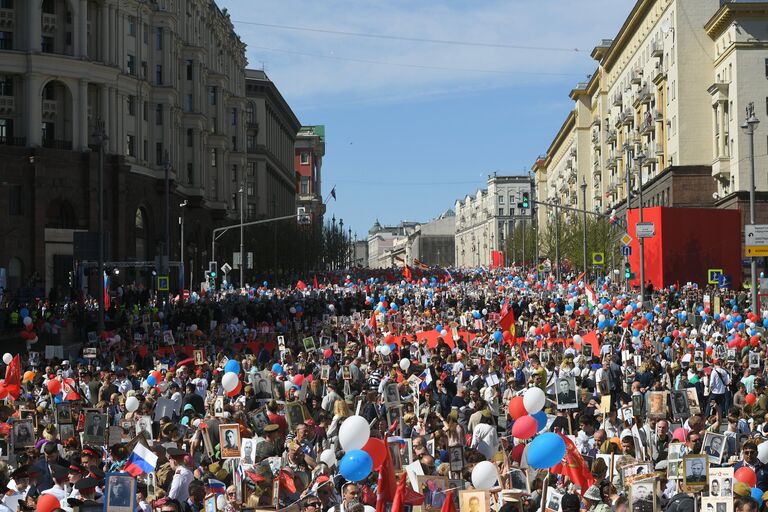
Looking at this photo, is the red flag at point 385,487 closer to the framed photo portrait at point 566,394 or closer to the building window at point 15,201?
the framed photo portrait at point 566,394

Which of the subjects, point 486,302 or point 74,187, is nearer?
point 486,302

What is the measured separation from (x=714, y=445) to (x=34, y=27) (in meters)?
49.2

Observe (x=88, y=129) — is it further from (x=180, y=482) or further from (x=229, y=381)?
(x=180, y=482)

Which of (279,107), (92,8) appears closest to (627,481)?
(92,8)

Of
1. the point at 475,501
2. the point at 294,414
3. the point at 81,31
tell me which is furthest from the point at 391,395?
the point at 81,31

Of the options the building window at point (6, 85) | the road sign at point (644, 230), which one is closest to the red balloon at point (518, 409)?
the road sign at point (644, 230)

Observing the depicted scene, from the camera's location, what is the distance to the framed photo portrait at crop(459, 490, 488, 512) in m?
10.3

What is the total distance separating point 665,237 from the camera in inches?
2196

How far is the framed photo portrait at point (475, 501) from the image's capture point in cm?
1034

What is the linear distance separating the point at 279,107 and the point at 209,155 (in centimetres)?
5149

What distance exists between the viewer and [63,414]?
17.0 metres

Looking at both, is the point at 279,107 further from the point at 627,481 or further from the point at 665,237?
the point at 627,481

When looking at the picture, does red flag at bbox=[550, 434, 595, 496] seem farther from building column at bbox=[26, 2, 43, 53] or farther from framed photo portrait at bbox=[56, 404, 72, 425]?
building column at bbox=[26, 2, 43, 53]

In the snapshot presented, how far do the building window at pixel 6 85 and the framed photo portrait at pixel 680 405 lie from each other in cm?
4583
